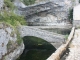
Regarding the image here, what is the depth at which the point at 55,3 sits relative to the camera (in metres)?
23.5

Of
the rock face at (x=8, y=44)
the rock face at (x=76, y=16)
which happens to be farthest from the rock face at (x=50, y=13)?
the rock face at (x=8, y=44)

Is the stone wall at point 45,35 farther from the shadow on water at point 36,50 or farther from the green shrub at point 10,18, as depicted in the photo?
the shadow on water at point 36,50

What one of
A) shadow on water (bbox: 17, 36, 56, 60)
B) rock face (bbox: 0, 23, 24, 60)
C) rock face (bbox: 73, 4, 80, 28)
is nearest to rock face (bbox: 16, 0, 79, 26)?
rock face (bbox: 73, 4, 80, 28)

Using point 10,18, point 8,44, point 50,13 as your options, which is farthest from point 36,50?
point 50,13

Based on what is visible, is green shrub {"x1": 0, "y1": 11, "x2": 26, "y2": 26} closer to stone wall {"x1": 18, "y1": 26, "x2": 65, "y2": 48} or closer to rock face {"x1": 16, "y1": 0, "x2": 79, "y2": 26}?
stone wall {"x1": 18, "y1": 26, "x2": 65, "y2": 48}

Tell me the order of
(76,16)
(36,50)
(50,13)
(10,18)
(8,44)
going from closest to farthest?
(8,44), (36,50), (10,18), (76,16), (50,13)

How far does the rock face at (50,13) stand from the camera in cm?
2338

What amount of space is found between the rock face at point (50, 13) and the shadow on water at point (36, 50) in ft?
15.1

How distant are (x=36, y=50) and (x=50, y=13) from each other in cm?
844

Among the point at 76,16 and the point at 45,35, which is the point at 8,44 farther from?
the point at 76,16

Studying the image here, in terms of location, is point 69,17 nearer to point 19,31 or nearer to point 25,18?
point 25,18

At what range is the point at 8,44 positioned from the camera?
13352 mm

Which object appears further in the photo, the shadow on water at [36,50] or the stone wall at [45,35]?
the stone wall at [45,35]

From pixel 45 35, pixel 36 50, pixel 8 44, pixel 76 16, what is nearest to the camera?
pixel 8 44
